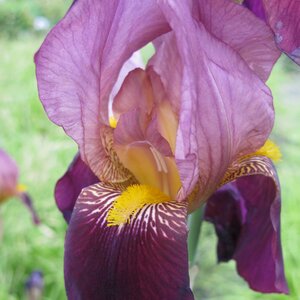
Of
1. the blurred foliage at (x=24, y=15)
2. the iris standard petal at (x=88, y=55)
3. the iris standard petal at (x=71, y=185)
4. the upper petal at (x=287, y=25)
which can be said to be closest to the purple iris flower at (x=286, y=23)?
the upper petal at (x=287, y=25)

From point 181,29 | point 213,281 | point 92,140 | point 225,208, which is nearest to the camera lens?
point 181,29

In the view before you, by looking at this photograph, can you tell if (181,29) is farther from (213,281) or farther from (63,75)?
(213,281)

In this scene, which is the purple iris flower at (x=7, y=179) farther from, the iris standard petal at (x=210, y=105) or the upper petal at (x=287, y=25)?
the upper petal at (x=287, y=25)

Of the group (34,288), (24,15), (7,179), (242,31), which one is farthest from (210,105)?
(24,15)

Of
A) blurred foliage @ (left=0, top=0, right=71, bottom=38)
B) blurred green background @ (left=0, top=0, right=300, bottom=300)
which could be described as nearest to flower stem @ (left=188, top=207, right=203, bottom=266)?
blurred green background @ (left=0, top=0, right=300, bottom=300)

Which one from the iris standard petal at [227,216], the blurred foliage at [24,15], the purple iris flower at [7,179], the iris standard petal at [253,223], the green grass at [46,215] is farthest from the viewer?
the blurred foliage at [24,15]

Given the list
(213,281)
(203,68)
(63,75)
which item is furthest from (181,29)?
(213,281)
